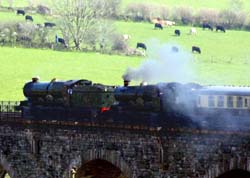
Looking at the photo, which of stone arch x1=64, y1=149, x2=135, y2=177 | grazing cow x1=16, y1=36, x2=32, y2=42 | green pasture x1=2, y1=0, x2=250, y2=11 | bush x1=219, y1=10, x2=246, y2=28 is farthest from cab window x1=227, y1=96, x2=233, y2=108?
green pasture x1=2, y1=0, x2=250, y2=11

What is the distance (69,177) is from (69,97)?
4.50 m

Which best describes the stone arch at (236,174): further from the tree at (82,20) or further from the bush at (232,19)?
the bush at (232,19)

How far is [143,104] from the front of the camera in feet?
142

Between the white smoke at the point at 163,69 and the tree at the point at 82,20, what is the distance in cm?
3963

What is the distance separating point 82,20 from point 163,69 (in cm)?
4755

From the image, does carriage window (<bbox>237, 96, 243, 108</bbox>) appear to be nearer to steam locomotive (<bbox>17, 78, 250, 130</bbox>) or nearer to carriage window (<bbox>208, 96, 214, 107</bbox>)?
steam locomotive (<bbox>17, 78, 250, 130</bbox>)

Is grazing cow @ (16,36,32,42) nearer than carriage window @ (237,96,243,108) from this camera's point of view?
No

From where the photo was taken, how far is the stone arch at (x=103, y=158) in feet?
143

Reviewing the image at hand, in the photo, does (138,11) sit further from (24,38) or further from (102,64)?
(102,64)

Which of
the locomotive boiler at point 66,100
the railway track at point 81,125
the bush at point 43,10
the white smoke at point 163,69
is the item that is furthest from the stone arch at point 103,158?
the bush at point 43,10

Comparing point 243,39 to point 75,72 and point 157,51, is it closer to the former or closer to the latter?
point 75,72

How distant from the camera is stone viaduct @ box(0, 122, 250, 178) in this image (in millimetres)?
40406

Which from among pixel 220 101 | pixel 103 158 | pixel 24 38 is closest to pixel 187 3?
pixel 24 38

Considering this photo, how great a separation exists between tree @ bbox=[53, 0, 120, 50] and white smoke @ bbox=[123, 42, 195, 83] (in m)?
39.6
